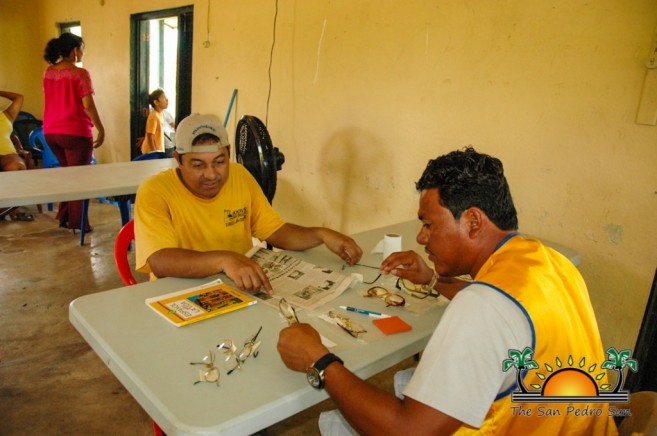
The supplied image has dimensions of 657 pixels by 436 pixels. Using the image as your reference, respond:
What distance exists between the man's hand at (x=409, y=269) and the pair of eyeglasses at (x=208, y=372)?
69cm

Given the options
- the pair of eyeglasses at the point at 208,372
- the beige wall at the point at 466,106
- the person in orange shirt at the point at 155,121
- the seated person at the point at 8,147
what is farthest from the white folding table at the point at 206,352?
the person in orange shirt at the point at 155,121

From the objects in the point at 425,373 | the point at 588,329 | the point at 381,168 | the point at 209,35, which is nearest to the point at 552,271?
the point at 588,329

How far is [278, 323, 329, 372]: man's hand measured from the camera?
3.27 feet

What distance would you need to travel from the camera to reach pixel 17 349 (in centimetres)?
260

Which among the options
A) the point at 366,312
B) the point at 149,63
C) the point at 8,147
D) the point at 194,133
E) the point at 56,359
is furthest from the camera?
the point at 149,63

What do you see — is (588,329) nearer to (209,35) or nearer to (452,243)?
(452,243)

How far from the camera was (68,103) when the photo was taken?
4145 millimetres

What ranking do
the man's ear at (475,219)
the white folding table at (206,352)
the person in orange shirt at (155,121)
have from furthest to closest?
the person in orange shirt at (155,121), the man's ear at (475,219), the white folding table at (206,352)

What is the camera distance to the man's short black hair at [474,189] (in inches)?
39.9

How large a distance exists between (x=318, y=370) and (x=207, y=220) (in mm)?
1071

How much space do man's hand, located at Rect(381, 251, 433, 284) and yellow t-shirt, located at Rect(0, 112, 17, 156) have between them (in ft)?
13.9

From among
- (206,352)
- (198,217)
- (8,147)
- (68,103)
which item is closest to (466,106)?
(198,217)

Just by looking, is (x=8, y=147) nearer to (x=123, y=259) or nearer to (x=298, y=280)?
(x=123, y=259)

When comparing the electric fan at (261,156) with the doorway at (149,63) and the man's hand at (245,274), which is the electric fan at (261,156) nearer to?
the man's hand at (245,274)
